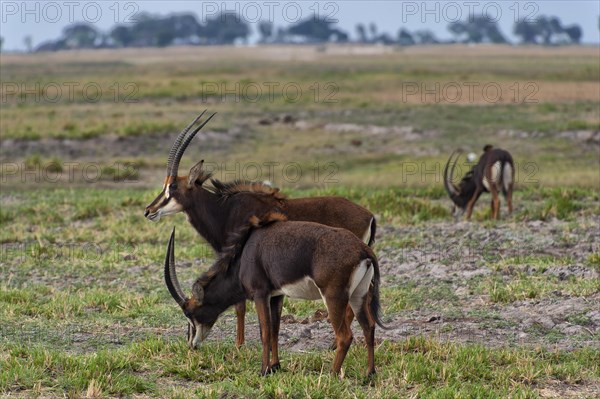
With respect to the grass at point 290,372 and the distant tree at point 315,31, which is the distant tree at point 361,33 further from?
the grass at point 290,372

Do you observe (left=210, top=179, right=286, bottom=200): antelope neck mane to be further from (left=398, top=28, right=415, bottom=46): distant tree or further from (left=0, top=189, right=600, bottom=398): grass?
(left=398, top=28, right=415, bottom=46): distant tree

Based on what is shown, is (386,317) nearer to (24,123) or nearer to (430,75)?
(24,123)

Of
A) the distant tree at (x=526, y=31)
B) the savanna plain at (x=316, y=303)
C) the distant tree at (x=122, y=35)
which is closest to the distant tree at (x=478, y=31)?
the distant tree at (x=526, y=31)

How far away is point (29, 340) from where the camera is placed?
879cm

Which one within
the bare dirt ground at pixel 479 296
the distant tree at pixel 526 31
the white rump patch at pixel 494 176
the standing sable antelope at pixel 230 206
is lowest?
the bare dirt ground at pixel 479 296

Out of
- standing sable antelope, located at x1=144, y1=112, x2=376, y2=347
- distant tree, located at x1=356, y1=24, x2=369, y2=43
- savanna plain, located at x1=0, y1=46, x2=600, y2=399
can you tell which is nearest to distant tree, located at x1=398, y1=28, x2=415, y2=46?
distant tree, located at x1=356, y1=24, x2=369, y2=43

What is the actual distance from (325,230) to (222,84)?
129 feet

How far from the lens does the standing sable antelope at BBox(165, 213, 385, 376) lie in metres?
7.43

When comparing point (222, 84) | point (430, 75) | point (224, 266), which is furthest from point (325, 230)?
point (430, 75)

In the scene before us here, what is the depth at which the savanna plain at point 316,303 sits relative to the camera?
25.0 ft

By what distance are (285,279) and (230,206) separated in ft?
6.73

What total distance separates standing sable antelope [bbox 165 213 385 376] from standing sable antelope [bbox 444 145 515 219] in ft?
25.4

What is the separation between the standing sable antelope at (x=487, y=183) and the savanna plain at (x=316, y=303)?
0.35 meters

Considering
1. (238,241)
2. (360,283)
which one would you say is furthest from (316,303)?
(360,283)
